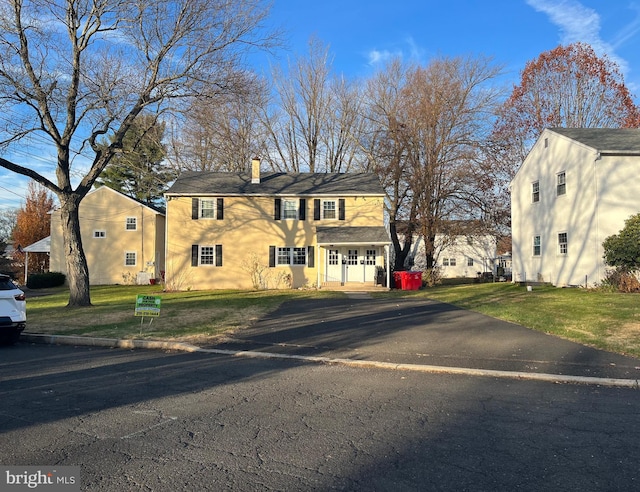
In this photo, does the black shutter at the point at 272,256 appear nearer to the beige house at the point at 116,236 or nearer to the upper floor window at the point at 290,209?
the upper floor window at the point at 290,209

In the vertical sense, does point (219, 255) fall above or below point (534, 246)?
below

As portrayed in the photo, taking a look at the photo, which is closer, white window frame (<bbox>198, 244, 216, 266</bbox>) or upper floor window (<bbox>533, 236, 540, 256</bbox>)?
upper floor window (<bbox>533, 236, 540, 256</bbox>)

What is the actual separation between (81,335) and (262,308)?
20.2 feet

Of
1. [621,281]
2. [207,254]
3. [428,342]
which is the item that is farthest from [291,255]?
Result: [428,342]

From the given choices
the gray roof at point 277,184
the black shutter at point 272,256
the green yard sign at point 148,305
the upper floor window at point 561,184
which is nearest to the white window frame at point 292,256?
the black shutter at point 272,256

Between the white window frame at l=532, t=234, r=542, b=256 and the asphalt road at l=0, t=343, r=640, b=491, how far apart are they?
775 inches

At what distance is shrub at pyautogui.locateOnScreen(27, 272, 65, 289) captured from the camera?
1171 inches

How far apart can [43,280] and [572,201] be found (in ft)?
105

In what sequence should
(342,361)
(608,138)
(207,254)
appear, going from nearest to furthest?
(342,361)
(608,138)
(207,254)

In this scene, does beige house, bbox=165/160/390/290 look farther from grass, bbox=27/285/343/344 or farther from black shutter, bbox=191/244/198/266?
grass, bbox=27/285/343/344

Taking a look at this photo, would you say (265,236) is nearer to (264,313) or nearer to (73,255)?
(73,255)

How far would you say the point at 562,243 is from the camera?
22.2 metres

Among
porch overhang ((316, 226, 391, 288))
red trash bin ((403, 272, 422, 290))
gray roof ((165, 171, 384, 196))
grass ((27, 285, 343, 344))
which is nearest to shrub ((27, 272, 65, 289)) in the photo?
gray roof ((165, 171, 384, 196))

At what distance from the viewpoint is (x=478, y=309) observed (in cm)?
1455
